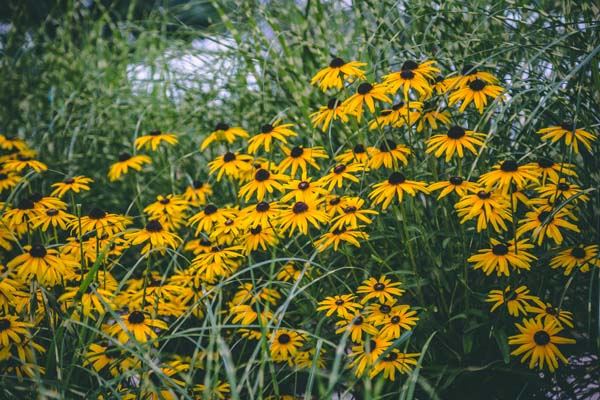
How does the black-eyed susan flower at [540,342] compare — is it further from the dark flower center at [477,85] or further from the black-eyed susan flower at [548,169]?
the dark flower center at [477,85]

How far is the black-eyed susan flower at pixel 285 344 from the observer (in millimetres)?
1747

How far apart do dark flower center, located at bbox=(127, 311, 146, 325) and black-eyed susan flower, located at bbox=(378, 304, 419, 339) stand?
2.18 ft

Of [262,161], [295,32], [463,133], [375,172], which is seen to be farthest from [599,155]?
[295,32]

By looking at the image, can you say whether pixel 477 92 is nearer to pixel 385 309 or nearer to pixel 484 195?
pixel 484 195

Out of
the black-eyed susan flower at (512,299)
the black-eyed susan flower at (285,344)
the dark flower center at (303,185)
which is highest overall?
the dark flower center at (303,185)

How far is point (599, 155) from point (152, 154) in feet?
7.23

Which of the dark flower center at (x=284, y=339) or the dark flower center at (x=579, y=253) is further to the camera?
the dark flower center at (x=284, y=339)

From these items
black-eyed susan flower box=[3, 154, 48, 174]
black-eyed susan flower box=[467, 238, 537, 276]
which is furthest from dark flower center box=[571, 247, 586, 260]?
black-eyed susan flower box=[3, 154, 48, 174]

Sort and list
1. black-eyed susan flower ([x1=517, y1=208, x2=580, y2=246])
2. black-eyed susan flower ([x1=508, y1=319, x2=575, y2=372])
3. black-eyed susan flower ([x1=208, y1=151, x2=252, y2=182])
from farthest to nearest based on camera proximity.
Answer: black-eyed susan flower ([x1=208, y1=151, x2=252, y2=182]), black-eyed susan flower ([x1=517, y1=208, x2=580, y2=246]), black-eyed susan flower ([x1=508, y1=319, x2=575, y2=372])

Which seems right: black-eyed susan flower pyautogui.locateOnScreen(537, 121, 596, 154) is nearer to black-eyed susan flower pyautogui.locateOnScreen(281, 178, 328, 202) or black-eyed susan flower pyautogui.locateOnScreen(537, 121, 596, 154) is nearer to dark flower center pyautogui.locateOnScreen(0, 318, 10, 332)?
black-eyed susan flower pyautogui.locateOnScreen(281, 178, 328, 202)

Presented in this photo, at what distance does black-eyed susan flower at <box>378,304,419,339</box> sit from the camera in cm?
157

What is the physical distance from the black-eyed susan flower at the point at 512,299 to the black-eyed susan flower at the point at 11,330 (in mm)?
1210

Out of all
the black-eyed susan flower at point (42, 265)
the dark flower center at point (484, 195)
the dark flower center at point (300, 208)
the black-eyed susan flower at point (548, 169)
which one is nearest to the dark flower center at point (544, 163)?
the black-eyed susan flower at point (548, 169)

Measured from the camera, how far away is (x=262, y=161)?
236cm
